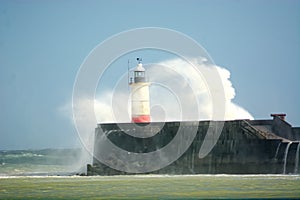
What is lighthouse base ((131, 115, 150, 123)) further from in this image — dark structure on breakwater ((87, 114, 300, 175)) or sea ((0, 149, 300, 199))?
sea ((0, 149, 300, 199))

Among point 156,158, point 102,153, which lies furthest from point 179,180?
point 102,153

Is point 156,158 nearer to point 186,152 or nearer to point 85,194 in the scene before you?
point 186,152

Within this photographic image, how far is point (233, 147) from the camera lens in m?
32.8

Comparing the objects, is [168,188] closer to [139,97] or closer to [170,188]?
[170,188]

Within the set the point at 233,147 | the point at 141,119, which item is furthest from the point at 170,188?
the point at 141,119

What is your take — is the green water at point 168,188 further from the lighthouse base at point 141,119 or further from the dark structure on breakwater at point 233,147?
the lighthouse base at point 141,119

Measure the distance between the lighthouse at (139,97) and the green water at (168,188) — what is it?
656cm

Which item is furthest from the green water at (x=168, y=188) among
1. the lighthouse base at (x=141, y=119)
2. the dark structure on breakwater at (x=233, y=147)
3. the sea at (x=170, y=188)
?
the lighthouse base at (x=141, y=119)

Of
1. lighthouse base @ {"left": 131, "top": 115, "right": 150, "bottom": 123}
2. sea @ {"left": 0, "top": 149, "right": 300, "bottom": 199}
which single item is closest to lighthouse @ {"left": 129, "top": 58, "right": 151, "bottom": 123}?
lighthouse base @ {"left": 131, "top": 115, "right": 150, "bottom": 123}

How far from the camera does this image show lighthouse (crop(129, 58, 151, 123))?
36.7m

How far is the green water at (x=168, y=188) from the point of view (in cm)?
2291

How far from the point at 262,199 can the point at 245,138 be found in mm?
11451

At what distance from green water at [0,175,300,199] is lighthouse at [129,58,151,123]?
6.56 metres

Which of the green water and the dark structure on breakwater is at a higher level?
the dark structure on breakwater
